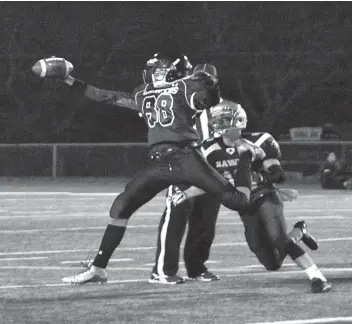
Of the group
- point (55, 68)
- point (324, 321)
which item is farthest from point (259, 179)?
point (324, 321)

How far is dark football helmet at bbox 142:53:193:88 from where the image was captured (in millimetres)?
11156

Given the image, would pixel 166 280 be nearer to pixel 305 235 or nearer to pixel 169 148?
pixel 169 148

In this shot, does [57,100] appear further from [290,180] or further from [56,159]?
[290,180]

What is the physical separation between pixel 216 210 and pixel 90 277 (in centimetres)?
131

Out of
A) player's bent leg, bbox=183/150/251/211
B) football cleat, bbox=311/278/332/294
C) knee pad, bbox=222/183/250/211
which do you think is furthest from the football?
football cleat, bbox=311/278/332/294

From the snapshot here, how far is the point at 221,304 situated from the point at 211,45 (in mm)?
28854

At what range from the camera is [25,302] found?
388 inches

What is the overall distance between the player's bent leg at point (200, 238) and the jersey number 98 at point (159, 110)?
34.5 inches

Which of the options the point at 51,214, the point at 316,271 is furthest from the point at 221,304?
the point at 51,214

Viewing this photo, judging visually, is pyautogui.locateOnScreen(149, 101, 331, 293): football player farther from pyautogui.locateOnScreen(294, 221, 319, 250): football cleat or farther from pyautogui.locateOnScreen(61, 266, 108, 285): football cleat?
pyautogui.locateOnScreen(61, 266, 108, 285): football cleat

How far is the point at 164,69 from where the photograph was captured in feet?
36.6

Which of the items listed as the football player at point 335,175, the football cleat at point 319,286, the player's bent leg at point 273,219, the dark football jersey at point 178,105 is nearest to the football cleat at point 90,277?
the dark football jersey at point 178,105

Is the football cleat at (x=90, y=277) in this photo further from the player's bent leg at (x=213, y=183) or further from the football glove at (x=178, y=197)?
the player's bent leg at (x=213, y=183)

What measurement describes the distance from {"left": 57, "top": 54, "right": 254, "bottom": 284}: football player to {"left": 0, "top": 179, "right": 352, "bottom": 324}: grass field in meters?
0.56
